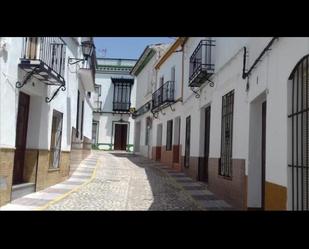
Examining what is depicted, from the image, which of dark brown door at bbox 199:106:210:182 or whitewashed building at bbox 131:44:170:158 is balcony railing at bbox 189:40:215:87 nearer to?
dark brown door at bbox 199:106:210:182

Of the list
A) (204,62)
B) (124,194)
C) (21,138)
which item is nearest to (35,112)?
(21,138)

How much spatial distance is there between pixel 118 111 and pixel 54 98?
21.6 metres

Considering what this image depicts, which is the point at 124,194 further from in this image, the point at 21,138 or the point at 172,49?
the point at 172,49

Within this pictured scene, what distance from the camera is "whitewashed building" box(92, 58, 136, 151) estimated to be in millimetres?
32250

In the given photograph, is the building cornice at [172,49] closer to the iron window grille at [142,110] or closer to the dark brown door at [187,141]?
the iron window grille at [142,110]

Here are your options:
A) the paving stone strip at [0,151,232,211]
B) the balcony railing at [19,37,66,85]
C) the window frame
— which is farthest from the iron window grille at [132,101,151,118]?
the window frame

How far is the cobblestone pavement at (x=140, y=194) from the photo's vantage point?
874 centimetres

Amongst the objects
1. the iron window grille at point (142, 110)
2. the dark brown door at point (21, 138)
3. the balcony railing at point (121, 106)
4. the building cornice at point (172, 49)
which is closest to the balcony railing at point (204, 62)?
the building cornice at point (172, 49)

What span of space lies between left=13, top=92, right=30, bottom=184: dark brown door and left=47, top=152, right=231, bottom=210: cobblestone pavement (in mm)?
1140

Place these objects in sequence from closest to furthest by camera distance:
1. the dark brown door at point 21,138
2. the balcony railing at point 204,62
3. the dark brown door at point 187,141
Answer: the dark brown door at point 21,138
the balcony railing at point 204,62
the dark brown door at point 187,141

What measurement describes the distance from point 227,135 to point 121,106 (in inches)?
909

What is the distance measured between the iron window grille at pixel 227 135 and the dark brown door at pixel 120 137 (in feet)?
73.4

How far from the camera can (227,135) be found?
32.7 feet
